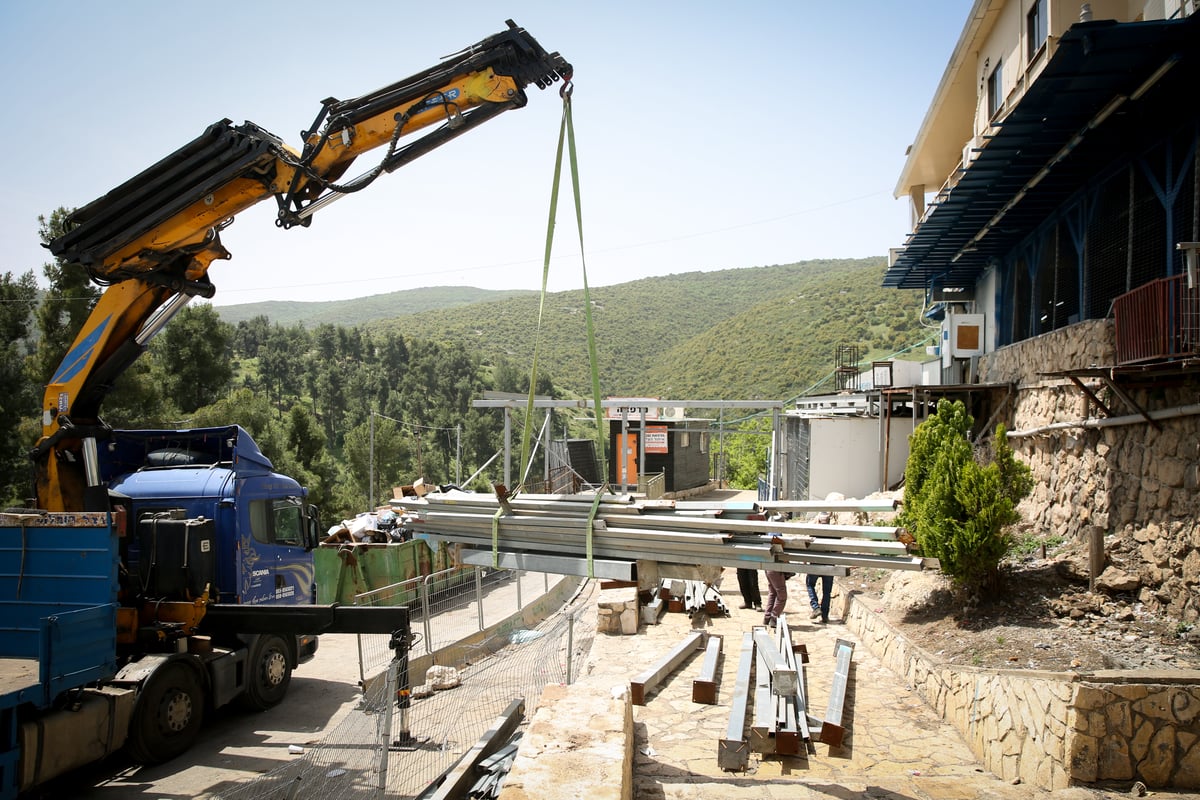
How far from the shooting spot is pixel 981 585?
1146cm

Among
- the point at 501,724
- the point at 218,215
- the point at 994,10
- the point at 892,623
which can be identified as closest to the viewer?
the point at 501,724

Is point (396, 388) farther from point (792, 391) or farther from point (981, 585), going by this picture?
point (981, 585)

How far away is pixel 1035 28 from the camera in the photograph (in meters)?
16.7

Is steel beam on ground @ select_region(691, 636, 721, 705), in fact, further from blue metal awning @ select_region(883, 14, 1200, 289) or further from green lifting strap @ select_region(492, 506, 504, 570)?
blue metal awning @ select_region(883, 14, 1200, 289)

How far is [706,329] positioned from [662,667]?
89.2 meters

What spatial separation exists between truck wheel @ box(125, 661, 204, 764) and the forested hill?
41510 mm

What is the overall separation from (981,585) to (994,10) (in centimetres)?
1478

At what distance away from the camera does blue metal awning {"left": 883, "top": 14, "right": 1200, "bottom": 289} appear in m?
10.3

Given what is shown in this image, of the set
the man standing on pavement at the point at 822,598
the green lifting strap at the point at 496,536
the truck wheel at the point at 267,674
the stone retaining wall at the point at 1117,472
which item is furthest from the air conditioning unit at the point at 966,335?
the truck wheel at the point at 267,674

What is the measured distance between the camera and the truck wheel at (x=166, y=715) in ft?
28.4

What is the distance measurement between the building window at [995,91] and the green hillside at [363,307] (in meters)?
140

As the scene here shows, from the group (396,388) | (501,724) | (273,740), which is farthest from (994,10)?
(396,388)

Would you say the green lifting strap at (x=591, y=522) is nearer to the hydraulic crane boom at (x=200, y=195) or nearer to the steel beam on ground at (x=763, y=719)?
the steel beam on ground at (x=763, y=719)

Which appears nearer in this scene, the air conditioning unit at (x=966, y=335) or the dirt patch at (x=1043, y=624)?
the dirt patch at (x=1043, y=624)
